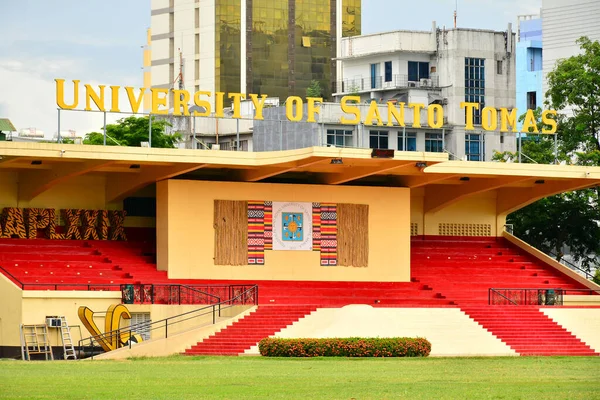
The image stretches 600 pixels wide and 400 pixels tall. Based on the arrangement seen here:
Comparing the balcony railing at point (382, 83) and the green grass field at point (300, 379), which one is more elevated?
the balcony railing at point (382, 83)

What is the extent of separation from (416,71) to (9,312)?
6087 centimetres

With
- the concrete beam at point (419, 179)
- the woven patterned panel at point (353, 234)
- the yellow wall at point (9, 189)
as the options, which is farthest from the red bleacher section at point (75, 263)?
the concrete beam at point (419, 179)

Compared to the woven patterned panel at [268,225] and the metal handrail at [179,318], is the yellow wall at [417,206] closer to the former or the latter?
the woven patterned panel at [268,225]

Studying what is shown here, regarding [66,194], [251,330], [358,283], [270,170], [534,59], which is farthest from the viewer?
[534,59]

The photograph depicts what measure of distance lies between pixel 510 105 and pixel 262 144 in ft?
69.5

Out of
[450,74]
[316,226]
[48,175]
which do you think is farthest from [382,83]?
[48,175]

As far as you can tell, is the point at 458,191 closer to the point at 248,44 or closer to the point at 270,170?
the point at 270,170

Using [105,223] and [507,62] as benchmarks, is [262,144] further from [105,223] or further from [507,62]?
[105,223]

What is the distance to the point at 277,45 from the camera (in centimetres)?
10794

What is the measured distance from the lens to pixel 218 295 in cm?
4822

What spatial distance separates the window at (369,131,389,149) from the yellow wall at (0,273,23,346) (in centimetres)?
5152

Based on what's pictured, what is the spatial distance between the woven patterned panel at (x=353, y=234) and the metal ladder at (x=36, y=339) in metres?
13.5

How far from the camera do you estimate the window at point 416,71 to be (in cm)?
10231

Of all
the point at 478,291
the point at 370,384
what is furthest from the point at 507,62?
the point at 370,384
